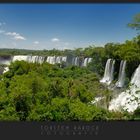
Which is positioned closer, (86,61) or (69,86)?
(86,61)

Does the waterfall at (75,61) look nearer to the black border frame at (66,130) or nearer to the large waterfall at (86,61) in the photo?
the large waterfall at (86,61)

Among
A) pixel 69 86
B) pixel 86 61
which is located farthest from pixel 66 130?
pixel 69 86

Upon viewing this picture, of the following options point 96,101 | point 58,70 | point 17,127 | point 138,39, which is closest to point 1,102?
point 58,70

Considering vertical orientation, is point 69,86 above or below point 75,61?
below

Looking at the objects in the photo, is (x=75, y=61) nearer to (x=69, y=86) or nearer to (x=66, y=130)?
(x=69, y=86)

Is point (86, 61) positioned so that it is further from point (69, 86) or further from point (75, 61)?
point (69, 86)

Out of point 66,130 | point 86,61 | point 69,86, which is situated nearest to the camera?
point 66,130

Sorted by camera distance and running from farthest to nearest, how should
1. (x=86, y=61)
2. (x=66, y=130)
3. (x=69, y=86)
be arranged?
(x=69, y=86)
(x=86, y=61)
(x=66, y=130)

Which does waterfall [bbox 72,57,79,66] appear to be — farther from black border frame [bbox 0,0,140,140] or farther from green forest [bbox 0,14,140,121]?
black border frame [bbox 0,0,140,140]

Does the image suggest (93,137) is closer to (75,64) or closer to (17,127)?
(17,127)

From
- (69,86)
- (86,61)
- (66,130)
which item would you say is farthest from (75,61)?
(66,130)

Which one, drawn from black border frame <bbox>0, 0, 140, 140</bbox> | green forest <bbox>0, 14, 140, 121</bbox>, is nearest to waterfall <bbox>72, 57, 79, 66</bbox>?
green forest <bbox>0, 14, 140, 121</bbox>
